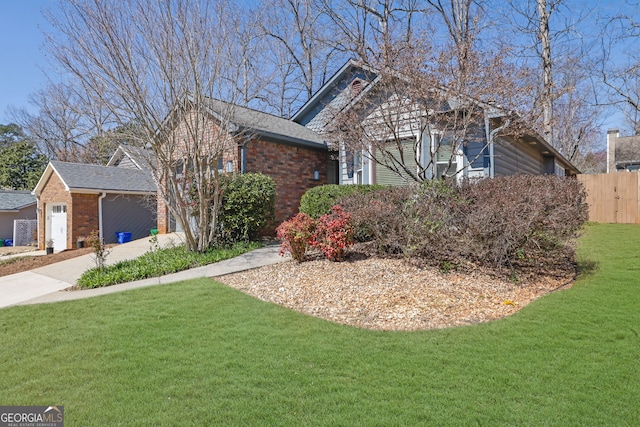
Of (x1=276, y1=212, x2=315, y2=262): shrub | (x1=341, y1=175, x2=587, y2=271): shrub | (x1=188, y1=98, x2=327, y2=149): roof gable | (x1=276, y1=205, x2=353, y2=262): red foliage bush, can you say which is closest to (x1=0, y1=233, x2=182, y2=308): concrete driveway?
(x1=276, y1=212, x2=315, y2=262): shrub

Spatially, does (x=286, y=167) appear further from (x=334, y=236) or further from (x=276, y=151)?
(x=334, y=236)

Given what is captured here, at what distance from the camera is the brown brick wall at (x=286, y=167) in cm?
1141

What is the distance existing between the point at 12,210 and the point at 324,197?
76.5ft

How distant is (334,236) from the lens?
24.2 ft

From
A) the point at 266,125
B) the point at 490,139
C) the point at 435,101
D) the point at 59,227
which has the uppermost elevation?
the point at 266,125

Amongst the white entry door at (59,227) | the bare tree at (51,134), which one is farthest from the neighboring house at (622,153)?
the bare tree at (51,134)

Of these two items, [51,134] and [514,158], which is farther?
[51,134]

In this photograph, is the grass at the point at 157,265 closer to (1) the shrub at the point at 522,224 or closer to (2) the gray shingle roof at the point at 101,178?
(1) the shrub at the point at 522,224

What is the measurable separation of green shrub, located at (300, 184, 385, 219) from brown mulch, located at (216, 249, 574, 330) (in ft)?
7.87

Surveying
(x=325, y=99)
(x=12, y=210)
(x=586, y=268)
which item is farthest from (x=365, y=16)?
(x=12, y=210)

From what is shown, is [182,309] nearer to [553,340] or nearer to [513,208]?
[553,340]

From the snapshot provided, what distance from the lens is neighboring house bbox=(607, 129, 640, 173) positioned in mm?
23953

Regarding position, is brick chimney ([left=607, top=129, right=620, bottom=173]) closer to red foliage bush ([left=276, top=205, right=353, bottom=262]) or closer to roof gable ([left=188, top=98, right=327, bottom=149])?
roof gable ([left=188, top=98, right=327, bottom=149])

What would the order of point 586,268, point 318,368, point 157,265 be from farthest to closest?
point 157,265, point 586,268, point 318,368
